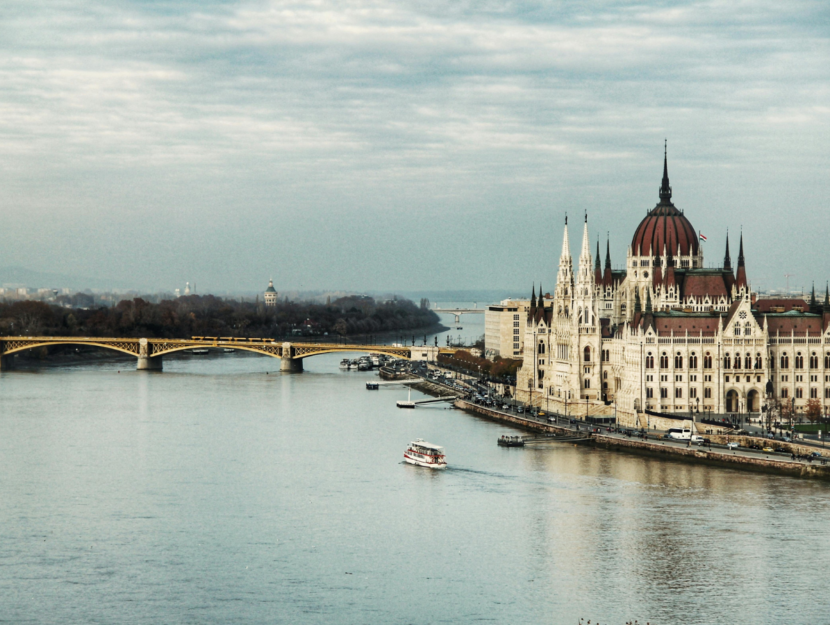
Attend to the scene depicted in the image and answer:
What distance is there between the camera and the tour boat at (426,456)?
143 ft

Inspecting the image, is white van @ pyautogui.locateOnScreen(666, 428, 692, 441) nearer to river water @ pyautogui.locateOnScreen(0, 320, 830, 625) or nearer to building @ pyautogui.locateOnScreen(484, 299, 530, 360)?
river water @ pyautogui.locateOnScreen(0, 320, 830, 625)

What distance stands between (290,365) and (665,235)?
99.0 ft

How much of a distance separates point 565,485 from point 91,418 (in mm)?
24056

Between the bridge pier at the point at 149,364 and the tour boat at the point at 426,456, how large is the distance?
45075 millimetres

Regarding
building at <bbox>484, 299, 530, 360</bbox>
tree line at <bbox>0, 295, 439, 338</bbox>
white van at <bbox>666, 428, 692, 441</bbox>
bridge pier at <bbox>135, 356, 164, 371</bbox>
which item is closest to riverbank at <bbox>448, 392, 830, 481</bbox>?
white van at <bbox>666, 428, 692, 441</bbox>

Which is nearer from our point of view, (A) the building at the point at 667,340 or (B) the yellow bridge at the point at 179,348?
(A) the building at the point at 667,340

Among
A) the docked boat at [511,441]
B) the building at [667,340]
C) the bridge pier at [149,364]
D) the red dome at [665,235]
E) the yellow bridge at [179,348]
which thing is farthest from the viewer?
the bridge pier at [149,364]

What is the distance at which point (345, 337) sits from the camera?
442ft

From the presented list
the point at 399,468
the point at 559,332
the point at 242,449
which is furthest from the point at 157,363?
the point at 399,468

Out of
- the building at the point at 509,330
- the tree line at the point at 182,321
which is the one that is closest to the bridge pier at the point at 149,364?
the tree line at the point at 182,321

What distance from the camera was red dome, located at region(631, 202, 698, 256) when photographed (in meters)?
64.8

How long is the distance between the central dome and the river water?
55.6 feet

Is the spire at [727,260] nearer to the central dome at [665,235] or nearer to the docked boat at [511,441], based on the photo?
the central dome at [665,235]

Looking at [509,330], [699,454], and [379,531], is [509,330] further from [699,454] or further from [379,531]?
[379,531]
